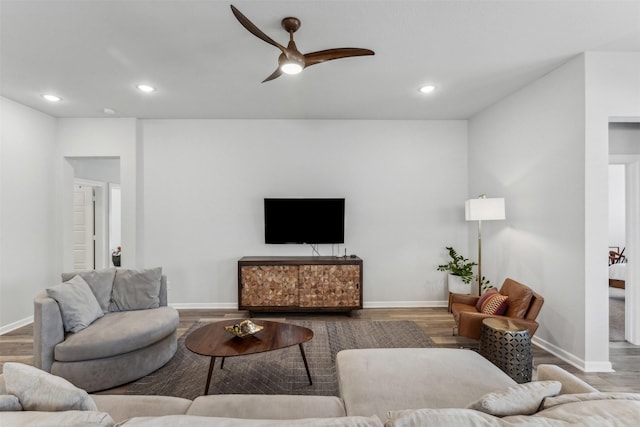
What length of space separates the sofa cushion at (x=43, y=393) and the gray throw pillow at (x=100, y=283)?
6.52 feet

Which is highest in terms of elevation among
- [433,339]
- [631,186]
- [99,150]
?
[99,150]

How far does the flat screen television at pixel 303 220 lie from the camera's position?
4.52m

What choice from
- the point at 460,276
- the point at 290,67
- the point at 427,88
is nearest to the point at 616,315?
the point at 460,276

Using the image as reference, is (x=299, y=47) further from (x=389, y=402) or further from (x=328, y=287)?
(x=328, y=287)

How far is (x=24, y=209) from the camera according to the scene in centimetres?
400

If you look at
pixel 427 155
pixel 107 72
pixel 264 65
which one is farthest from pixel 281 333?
pixel 427 155

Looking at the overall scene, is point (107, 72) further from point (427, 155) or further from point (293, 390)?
point (427, 155)

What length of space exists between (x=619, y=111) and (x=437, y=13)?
6.58 ft

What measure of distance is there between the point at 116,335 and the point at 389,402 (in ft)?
7.01

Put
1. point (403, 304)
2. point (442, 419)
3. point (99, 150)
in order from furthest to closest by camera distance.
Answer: point (403, 304), point (99, 150), point (442, 419)

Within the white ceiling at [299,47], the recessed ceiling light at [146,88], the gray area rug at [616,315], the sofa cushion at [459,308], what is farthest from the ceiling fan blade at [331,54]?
the gray area rug at [616,315]

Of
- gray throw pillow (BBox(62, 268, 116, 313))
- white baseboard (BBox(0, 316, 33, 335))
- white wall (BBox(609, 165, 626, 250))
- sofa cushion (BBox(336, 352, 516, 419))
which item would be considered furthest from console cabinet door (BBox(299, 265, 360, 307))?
white wall (BBox(609, 165, 626, 250))

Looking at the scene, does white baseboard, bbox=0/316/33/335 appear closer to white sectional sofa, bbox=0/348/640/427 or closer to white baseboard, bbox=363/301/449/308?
white sectional sofa, bbox=0/348/640/427

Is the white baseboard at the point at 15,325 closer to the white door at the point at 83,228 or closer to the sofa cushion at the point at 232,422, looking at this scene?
the white door at the point at 83,228
